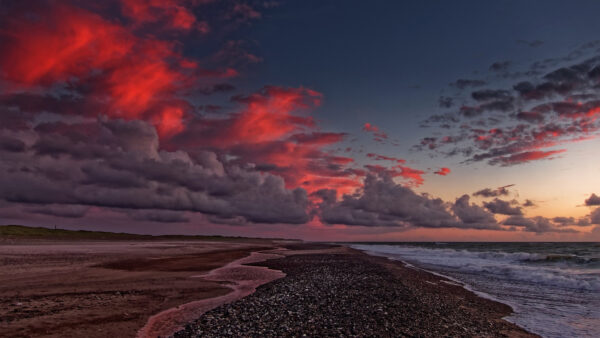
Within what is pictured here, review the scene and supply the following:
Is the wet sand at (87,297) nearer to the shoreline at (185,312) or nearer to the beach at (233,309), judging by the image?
the beach at (233,309)

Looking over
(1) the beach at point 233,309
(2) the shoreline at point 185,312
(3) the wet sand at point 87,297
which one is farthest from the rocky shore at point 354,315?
(3) the wet sand at point 87,297

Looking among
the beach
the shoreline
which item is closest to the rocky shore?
the beach

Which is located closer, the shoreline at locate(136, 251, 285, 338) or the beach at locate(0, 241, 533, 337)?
the beach at locate(0, 241, 533, 337)

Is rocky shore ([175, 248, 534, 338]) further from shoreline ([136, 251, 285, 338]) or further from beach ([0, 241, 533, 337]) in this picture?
shoreline ([136, 251, 285, 338])

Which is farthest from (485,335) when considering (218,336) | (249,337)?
(218,336)

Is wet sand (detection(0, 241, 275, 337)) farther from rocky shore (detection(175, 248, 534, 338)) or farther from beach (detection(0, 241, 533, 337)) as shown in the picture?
rocky shore (detection(175, 248, 534, 338))

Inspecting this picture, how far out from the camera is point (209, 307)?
16.8 metres

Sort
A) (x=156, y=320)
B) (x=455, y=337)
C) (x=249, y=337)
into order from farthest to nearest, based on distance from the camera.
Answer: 1. (x=156, y=320)
2. (x=455, y=337)
3. (x=249, y=337)

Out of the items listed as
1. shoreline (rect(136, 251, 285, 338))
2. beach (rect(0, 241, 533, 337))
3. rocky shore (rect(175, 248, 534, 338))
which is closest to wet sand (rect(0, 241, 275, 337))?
beach (rect(0, 241, 533, 337))

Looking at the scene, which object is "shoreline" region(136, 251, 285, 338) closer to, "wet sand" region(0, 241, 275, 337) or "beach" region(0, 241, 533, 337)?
"beach" region(0, 241, 533, 337)

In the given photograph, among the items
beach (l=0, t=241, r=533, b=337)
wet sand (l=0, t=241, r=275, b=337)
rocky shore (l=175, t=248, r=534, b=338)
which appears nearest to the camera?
rocky shore (l=175, t=248, r=534, b=338)

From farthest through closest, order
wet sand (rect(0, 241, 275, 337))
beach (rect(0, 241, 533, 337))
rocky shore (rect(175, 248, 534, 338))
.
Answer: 1. wet sand (rect(0, 241, 275, 337))
2. beach (rect(0, 241, 533, 337))
3. rocky shore (rect(175, 248, 534, 338))

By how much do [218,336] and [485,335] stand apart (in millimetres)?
10224

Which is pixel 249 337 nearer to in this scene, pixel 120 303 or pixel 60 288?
pixel 120 303
